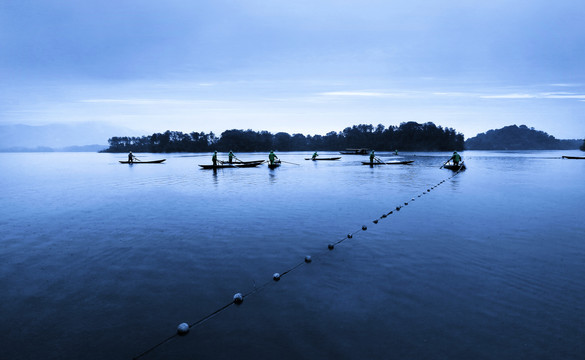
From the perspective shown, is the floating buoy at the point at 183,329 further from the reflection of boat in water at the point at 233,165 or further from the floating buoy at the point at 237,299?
the reflection of boat in water at the point at 233,165

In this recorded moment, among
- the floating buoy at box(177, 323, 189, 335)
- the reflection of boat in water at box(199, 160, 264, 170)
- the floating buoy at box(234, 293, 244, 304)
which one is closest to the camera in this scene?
the floating buoy at box(177, 323, 189, 335)

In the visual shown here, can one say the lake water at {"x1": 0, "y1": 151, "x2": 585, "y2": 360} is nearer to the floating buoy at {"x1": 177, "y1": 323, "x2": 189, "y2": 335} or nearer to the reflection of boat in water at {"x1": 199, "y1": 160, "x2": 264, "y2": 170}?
the floating buoy at {"x1": 177, "y1": 323, "x2": 189, "y2": 335}

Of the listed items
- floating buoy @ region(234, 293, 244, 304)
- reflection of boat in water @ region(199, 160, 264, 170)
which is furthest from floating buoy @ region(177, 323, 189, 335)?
reflection of boat in water @ region(199, 160, 264, 170)

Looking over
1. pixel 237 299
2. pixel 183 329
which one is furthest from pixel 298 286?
pixel 183 329

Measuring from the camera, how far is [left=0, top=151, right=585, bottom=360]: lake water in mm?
5453

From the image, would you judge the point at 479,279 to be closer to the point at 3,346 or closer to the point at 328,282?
the point at 328,282

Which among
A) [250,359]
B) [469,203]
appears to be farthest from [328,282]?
[469,203]

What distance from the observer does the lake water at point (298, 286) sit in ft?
17.9

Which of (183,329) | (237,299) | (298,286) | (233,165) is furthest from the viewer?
(233,165)

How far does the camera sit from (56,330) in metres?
5.96

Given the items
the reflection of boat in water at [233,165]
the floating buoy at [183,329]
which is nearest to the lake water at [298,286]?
the floating buoy at [183,329]

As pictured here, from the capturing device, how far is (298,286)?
770 centimetres

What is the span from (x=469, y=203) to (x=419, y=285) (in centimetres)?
1350

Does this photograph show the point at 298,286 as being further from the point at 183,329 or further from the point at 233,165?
the point at 233,165
